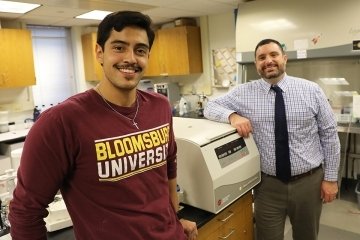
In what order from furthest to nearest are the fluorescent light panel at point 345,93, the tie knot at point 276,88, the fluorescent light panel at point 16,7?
the fluorescent light panel at point 16,7, the fluorescent light panel at point 345,93, the tie knot at point 276,88

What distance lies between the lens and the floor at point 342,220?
278 centimetres

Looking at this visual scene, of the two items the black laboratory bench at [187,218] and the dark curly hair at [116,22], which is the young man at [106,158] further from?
the black laboratory bench at [187,218]

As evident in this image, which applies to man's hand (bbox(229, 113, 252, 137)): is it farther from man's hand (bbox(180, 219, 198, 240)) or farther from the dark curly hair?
the dark curly hair

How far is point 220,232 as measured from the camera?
61.7 inches

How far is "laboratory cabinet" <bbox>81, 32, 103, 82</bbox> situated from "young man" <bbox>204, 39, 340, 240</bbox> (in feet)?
12.1

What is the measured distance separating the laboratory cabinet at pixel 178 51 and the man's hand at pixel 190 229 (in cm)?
379

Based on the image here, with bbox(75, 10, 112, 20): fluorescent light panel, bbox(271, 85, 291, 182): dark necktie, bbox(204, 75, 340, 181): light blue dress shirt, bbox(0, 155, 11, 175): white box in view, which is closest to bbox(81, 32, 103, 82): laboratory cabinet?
bbox(75, 10, 112, 20): fluorescent light panel

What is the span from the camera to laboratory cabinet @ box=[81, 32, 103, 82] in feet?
16.7

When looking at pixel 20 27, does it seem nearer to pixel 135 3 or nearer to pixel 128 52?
pixel 135 3

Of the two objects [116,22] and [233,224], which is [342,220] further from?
[116,22]

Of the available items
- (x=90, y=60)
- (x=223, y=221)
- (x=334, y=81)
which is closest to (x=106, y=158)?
(x=223, y=221)

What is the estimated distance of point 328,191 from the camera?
1822 mm

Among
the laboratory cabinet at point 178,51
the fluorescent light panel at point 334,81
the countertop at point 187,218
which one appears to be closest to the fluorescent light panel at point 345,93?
the fluorescent light panel at point 334,81

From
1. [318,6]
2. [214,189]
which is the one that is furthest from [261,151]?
[318,6]
